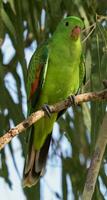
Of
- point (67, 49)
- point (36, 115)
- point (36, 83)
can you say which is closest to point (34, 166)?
point (36, 83)

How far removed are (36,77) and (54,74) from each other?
0.18ft

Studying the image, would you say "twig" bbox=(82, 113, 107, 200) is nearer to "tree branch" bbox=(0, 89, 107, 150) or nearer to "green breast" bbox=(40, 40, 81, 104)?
"tree branch" bbox=(0, 89, 107, 150)

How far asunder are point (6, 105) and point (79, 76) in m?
0.31

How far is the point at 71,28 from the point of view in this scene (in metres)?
1.90

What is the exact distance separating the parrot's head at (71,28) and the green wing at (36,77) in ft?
0.25

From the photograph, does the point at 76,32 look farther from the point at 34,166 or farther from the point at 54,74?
the point at 34,166

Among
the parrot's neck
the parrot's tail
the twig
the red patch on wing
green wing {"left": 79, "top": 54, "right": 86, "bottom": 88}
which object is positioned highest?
the parrot's neck

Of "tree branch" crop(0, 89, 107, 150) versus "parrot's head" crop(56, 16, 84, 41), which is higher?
"parrot's head" crop(56, 16, 84, 41)

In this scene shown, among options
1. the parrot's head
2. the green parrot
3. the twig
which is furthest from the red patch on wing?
the twig

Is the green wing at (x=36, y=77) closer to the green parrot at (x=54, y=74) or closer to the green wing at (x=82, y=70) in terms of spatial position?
the green parrot at (x=54, y=74)

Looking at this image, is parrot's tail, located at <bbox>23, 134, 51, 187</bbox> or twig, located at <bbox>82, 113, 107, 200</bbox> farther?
parrot's tail, located at <bbox>23, 134, 51, 187</bbox>

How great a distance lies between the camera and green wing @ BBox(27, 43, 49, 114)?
1.91m

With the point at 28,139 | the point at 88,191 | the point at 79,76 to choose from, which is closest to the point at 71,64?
the point at 79,76

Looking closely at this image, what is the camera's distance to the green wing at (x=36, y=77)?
6.28 ft
